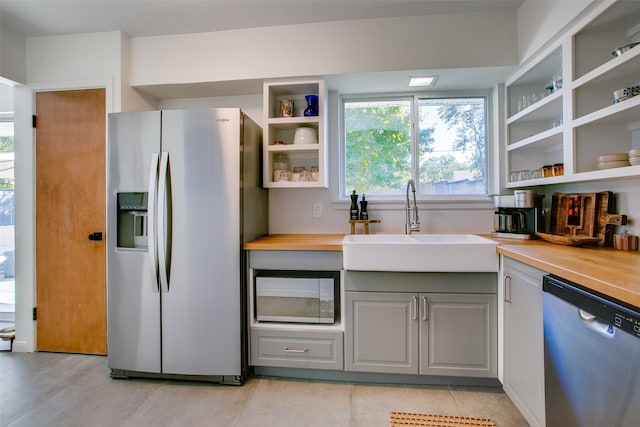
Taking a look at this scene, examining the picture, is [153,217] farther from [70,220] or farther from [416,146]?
[416,146]

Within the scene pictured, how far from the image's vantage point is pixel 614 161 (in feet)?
4.71

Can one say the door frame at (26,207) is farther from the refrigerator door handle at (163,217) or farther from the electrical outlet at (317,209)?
the electrical outlet at (317,209)

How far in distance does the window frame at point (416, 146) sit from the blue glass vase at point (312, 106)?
1.22 ft

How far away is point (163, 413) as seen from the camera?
166cm

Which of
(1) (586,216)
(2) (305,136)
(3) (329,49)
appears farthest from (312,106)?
(1) (586,216)

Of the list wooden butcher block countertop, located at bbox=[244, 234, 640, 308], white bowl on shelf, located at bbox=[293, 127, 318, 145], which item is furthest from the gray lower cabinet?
white bowl on shelf, located at bbox=[293, 127, 318, 145]

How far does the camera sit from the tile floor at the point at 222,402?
62.9 inches

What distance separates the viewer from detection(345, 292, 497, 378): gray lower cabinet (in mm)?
1787

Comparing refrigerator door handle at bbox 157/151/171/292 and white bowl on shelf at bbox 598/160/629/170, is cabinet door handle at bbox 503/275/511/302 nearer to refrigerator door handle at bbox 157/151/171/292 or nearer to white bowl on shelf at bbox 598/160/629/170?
white bowl on shelf at bbox 598/160/629/170

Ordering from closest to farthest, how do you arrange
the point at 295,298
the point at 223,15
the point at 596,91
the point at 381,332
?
the point at 596,91
the point at 381,332
the point at 295,298
the point at 223,15

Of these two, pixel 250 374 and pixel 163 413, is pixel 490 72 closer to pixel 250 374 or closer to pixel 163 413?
pixel 250 374

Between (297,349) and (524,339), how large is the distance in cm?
127

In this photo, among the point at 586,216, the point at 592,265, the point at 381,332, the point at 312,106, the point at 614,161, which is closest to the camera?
the point at 592,265

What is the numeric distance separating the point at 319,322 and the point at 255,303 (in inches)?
17.7
